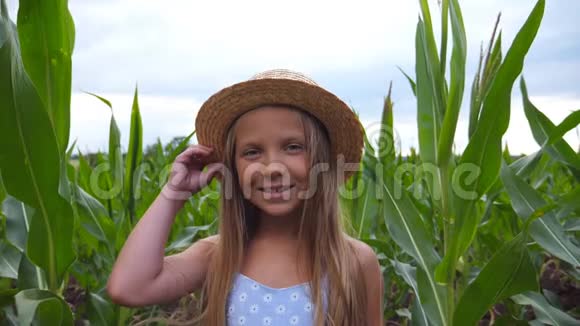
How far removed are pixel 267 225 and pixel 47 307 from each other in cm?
54

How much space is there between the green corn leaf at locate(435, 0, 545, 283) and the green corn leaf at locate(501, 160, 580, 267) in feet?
0.87

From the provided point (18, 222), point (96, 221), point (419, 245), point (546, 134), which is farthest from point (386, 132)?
point (18, 222)

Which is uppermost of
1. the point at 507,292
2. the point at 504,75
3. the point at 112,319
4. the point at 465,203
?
the point at 504,75

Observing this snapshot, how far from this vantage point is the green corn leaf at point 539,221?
1.82 meters

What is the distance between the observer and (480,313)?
1514 mm

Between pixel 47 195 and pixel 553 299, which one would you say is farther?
pixel 553 299

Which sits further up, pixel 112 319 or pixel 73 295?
pixel 112 319

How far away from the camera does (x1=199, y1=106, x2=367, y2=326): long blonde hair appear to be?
153 centimetres

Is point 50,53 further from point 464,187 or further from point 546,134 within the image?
point 546,134

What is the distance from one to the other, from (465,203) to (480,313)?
0.26 metres

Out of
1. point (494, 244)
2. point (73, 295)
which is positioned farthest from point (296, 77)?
point (73, 295)

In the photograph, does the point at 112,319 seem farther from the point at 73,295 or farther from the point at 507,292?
the point at 73,295

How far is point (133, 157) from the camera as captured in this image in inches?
77.5

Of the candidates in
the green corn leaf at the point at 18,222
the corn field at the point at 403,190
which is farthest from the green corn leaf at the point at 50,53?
the green corn leaf at the point at 18,222
